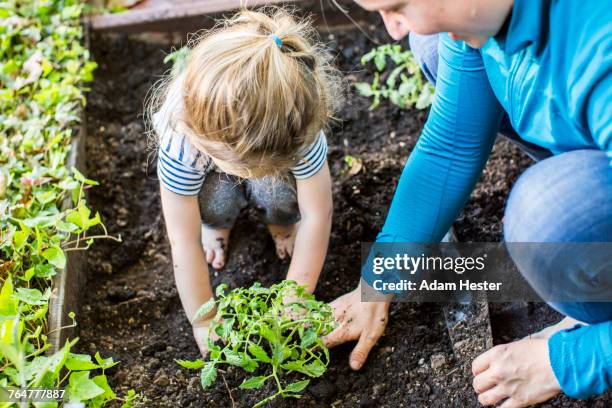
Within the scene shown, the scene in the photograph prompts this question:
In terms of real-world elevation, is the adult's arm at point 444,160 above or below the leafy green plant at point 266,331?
above

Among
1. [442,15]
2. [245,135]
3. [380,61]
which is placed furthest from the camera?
[380,61]

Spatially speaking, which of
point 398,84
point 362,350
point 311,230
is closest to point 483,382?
point 362,350

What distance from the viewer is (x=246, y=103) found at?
5.41ft

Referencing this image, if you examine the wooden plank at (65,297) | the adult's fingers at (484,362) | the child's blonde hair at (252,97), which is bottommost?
the wooden plank at (65,297)

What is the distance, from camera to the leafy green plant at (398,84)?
8.93ft

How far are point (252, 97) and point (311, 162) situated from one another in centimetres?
37

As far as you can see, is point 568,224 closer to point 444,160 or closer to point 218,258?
point 444,160

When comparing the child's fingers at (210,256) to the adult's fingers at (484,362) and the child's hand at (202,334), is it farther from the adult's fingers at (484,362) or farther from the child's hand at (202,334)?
the adult's fingers at (484,362)

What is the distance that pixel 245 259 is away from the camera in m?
2.37

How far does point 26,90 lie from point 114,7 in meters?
0.78

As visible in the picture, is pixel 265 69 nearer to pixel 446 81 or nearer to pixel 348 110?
pixel 446 81

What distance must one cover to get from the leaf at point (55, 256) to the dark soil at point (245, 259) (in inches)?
10.1

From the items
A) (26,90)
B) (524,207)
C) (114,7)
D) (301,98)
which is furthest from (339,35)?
(524,207)

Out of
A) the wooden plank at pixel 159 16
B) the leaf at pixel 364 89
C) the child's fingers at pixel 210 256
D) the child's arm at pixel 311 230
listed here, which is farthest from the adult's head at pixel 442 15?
the wooden plank at pixel 159 16
